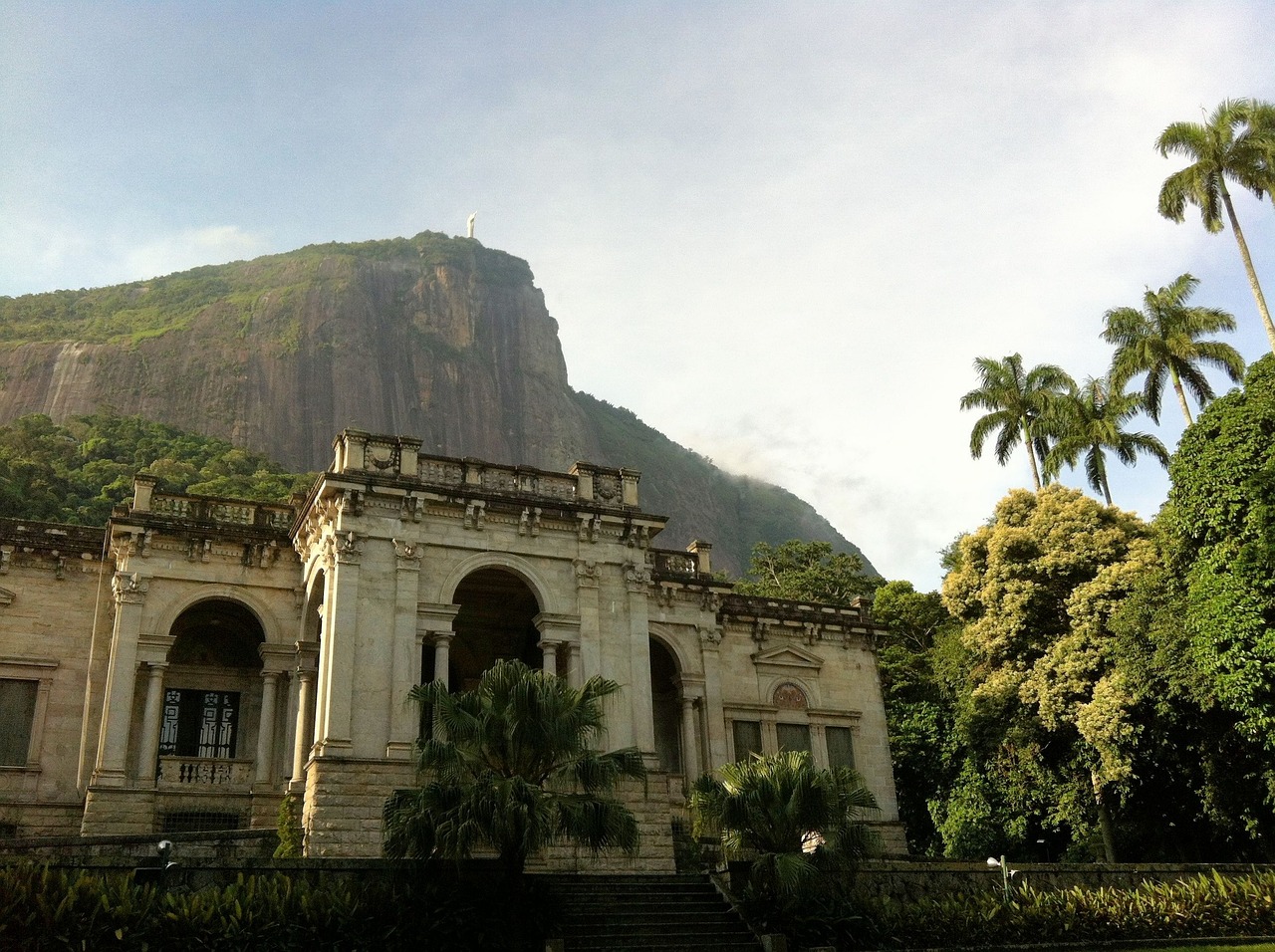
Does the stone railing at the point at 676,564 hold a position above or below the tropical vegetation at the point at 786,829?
above

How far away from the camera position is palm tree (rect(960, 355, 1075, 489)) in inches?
1569

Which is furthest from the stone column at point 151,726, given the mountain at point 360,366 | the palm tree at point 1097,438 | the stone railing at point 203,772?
the mountain at point 360,366

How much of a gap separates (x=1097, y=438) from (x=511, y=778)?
28531 millimetres

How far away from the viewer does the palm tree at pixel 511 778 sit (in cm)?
1616

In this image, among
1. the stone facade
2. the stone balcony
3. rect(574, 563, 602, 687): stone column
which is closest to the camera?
the stone facade

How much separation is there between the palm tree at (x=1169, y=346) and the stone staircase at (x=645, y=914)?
Result: 79.5 feet

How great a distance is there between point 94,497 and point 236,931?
1924 inches

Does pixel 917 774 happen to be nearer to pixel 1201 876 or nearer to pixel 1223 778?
pixel 1223 778

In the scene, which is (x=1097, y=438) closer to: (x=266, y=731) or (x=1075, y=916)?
(x=1075, y=916)

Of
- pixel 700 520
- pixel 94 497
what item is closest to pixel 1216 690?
pixel 94 497

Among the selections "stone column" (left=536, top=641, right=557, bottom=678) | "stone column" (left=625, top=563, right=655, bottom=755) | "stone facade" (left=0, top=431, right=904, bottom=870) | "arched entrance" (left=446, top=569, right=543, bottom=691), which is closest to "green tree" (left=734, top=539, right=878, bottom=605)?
"arched entrance" (left=446, top=569, right=543, bottom=691)

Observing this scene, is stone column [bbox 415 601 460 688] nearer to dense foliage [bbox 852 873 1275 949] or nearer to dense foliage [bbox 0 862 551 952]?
dense foliage [bbox 0 862 551 952]

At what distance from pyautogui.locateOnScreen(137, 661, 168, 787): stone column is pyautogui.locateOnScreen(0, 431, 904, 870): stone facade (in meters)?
0.05

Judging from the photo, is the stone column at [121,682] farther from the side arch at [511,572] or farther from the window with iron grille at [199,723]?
the side arch at [511,572]
